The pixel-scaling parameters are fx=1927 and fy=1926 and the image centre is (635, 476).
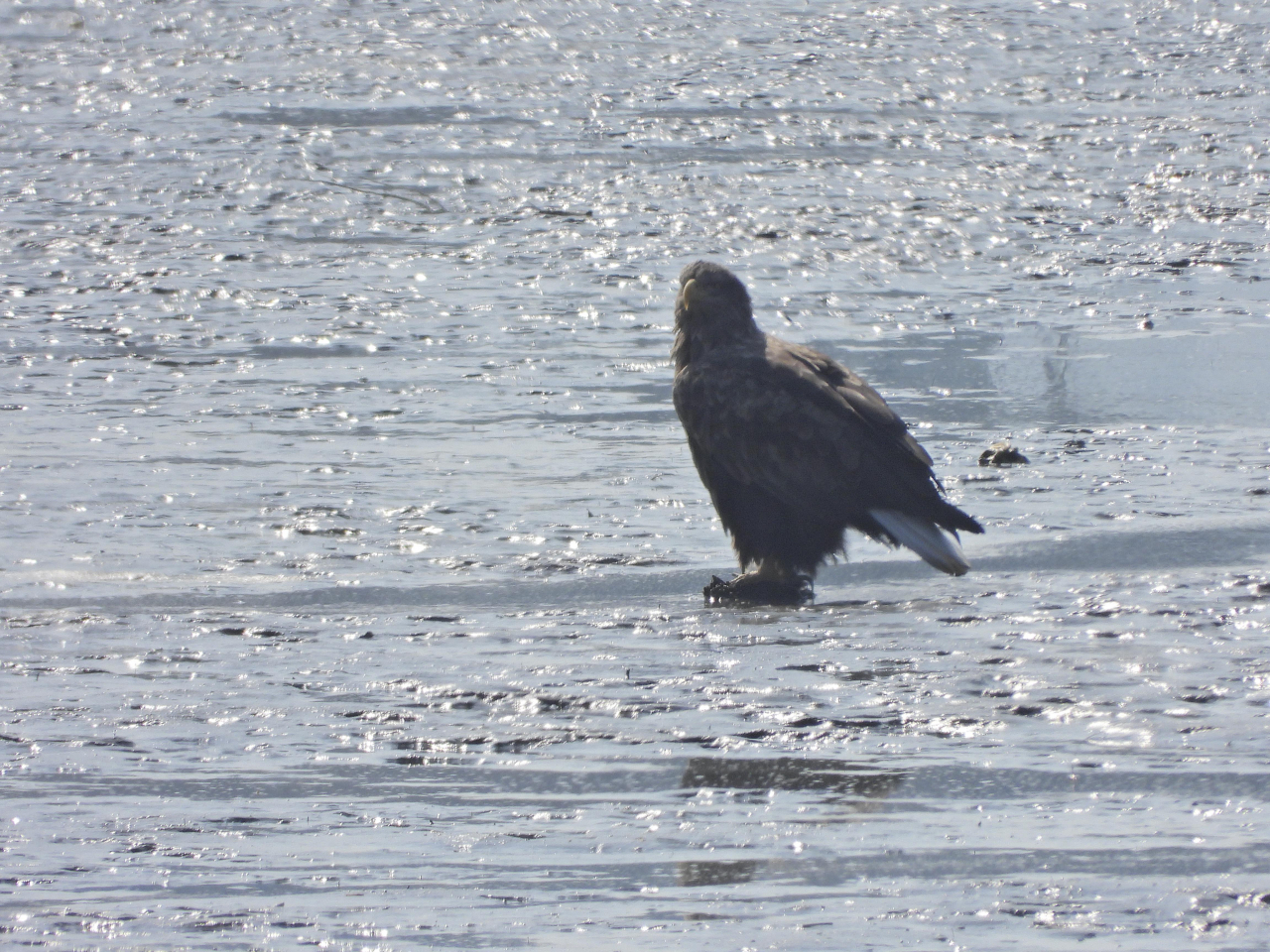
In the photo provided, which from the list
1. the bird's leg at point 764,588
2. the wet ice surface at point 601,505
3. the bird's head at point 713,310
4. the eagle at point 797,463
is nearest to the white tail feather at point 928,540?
the eagle at point 797,463

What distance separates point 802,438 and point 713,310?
1.87 ft

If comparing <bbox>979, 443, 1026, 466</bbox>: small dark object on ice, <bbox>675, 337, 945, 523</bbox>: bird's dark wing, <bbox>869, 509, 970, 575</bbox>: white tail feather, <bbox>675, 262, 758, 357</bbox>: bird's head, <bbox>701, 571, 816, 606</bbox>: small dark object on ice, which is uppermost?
<bbox>675, 262, 758, 357</bbox>: bird's head

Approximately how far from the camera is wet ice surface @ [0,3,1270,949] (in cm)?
284

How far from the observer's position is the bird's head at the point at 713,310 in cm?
548

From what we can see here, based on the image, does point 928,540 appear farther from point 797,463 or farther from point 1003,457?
point 1003,457

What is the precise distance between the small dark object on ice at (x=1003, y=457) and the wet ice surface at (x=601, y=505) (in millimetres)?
109

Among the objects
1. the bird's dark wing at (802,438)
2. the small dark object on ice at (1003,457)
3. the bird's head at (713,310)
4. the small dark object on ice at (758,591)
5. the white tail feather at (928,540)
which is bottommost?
the small dark object on ice at (758,591)

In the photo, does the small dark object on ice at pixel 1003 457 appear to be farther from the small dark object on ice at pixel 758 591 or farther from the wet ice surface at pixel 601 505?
the small dark object on ice at pixel 758 591

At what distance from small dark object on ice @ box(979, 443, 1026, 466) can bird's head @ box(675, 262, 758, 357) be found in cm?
85

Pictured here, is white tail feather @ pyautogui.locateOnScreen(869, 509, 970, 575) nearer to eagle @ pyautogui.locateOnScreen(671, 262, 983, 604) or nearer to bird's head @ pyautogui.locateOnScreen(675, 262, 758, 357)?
eagle @ pyautogui.locateOnScreen(671, 262, 983, 604)

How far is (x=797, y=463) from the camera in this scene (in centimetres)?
512

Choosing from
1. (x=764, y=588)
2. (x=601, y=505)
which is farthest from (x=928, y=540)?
(x=601, y=505)

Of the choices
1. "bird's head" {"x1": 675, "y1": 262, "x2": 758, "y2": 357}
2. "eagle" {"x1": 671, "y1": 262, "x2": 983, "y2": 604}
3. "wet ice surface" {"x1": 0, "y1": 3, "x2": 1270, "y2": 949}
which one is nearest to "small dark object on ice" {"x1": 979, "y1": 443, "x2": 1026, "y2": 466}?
"wet ice surface" {"x1": 0, "y1": 3, "x2": 1270, "y2": 949}

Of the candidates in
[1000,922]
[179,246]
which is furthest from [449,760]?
[179,246]
